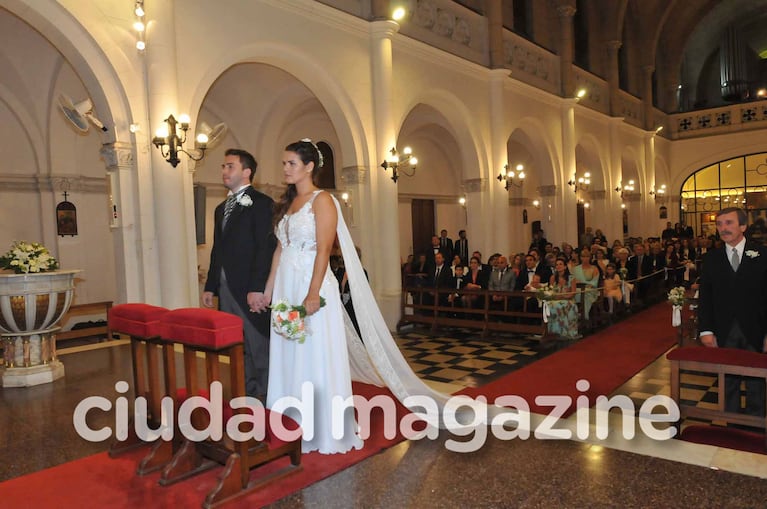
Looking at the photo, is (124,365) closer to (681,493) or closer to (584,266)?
(681,493)

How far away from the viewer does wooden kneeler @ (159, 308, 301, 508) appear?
3240 mm

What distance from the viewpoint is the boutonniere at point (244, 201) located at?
4.27 meters

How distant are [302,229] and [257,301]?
0.61 m

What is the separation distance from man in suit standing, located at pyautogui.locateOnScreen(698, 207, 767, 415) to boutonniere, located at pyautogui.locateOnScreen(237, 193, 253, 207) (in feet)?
11.8

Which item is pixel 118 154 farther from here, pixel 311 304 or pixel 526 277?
pixel 526 277

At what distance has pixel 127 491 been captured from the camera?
348 cm

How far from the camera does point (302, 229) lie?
3.94m

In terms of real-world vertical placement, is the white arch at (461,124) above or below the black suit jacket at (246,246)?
above

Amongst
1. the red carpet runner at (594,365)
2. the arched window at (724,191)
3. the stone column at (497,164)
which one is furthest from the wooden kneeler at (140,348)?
the arched window at (724,191)

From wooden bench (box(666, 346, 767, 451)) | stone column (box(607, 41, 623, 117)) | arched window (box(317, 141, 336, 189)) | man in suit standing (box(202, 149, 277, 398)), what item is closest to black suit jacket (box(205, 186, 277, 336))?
man in suit standing (box(202, 149, 277, 398))

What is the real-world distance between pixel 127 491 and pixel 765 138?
28103 millimetres

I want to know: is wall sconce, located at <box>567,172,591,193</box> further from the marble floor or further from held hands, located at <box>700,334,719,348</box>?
the marble floor

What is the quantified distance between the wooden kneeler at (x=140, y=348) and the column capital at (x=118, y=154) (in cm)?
385

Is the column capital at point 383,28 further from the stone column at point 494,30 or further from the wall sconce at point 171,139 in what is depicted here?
the wall sconce at point 171,139
